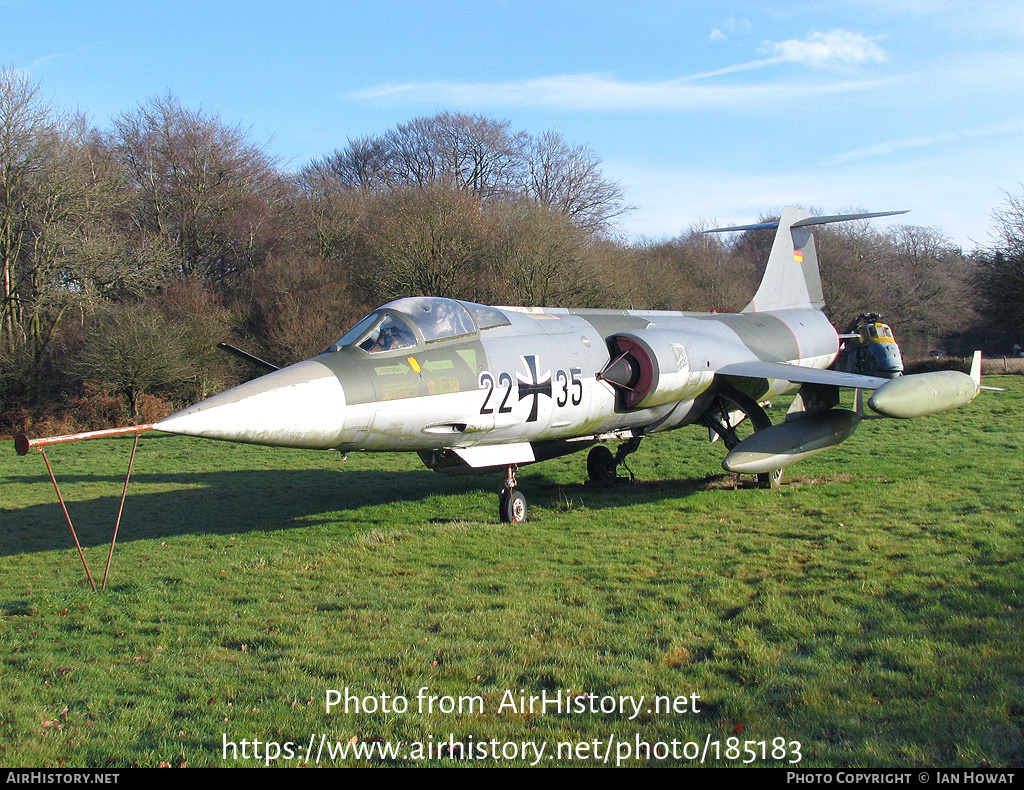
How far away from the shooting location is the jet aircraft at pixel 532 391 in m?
7.91

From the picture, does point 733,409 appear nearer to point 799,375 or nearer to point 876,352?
point 799,375

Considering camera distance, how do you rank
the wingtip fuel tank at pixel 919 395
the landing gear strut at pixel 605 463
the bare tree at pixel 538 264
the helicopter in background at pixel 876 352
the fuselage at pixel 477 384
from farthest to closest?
the bare tree at pixel 538 264 < the helicopter in background at pixel 876 352 < the landing gear strut at pixel 605 463 < the wingtip fuel tank at pixel 919 395 < the fuselage at pixel 477 384

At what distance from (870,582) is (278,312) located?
97.8 feet

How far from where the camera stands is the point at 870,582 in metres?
6.87

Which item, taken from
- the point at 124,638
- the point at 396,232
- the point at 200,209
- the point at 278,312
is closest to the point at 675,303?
the point at 396,232

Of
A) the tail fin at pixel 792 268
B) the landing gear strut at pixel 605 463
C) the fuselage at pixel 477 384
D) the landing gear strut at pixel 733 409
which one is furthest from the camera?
the tail fin at pixel 792 268

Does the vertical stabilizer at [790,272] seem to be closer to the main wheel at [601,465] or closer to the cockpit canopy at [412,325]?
the main wheel at [601,465]

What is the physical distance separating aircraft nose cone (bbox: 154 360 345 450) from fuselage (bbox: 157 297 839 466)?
1cm

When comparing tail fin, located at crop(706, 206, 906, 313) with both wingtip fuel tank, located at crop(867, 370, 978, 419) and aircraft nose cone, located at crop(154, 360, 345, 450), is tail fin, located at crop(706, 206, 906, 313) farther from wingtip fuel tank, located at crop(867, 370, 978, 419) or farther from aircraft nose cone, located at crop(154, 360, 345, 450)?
aircraft nose cone, located at crop(154, 360, 345, 450)

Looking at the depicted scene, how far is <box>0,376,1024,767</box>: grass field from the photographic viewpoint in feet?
13.9

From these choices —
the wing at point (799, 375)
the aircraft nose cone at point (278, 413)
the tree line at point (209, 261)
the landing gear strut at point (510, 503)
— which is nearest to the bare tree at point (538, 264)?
the tree line at point (209, 261)

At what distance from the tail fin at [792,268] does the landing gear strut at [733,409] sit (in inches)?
144

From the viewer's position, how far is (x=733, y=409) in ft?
43.2

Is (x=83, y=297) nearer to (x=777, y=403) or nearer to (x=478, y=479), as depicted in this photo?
(x=478, y=479)
